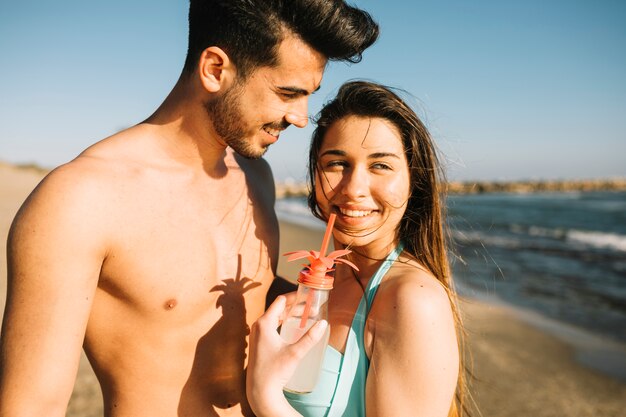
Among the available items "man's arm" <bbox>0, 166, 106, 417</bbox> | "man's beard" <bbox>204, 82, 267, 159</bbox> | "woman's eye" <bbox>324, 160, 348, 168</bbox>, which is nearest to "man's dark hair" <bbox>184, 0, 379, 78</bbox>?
"man's beard" <bbox>204, 82, 267, 159</bbox>

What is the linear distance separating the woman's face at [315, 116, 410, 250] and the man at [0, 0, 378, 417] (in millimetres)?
270

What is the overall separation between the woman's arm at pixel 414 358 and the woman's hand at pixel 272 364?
0.33m

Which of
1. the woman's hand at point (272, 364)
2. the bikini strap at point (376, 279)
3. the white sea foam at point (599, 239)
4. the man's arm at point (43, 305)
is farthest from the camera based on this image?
the white sea foam at point (599, 239)

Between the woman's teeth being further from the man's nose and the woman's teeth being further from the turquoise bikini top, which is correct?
the turquoise bikini top

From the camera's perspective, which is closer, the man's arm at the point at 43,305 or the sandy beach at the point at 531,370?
the man's arm at the point at 43,305

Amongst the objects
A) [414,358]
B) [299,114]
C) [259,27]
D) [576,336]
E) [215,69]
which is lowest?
[576,336]

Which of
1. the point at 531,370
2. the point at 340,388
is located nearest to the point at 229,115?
the point at 340,388

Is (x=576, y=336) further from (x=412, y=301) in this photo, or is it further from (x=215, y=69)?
(x=215, y=69)

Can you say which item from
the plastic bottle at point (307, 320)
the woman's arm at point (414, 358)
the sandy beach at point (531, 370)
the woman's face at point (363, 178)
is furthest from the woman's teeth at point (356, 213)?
the sandy beach at point (531, 370)

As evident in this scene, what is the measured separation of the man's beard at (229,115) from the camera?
2.23m

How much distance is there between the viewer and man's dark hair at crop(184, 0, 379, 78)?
2.20 meters

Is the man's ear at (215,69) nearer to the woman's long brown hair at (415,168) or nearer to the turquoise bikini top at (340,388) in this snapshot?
the woman's long brown hair at (415,168)

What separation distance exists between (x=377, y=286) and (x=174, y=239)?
0.92 m

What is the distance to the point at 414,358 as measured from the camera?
1.85 meters
